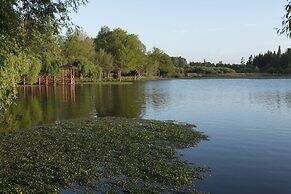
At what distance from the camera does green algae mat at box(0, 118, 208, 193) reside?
10891mm

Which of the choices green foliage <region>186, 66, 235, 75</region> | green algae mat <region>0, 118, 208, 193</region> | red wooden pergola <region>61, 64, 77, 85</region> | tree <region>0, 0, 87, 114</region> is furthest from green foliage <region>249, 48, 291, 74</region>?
tree <region>0, 0, 87, 114</region>

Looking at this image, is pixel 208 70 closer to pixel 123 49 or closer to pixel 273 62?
pixel 273 62

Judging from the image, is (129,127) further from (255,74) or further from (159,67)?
(255,74)

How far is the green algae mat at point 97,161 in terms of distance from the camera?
10891 millimetres

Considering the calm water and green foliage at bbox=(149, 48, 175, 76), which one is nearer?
the calm water

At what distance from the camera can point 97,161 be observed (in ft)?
44.6

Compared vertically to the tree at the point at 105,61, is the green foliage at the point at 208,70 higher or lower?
lower

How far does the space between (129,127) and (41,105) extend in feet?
56.1

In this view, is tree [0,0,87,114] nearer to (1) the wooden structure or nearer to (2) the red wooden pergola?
(1) the wooden structure

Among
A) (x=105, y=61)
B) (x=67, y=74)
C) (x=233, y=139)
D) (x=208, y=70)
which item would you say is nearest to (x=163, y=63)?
(x=208, y=70)

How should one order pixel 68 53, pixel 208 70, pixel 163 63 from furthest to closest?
pixel 208 70 < pixel 163 63 < pixel 68 53

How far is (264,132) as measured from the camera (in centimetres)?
2159

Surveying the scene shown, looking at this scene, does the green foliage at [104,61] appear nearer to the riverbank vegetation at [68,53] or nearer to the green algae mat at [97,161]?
the riverbank vegetation at [68,53]

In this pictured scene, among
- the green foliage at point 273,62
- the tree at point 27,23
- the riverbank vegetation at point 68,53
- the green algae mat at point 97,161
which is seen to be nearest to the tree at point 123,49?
→ the riverbank vegetation at point 68,53
